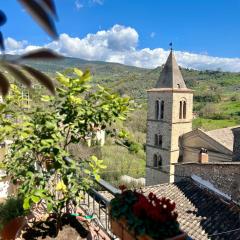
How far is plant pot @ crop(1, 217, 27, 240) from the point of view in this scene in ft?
9.22

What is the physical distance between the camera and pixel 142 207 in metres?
1.99

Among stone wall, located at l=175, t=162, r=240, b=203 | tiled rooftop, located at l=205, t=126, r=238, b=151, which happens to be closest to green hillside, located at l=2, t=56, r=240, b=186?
stone wall, located at l=175, t=162, r=240, b=203

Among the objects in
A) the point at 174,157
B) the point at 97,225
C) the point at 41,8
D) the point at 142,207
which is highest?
the point at 41,8

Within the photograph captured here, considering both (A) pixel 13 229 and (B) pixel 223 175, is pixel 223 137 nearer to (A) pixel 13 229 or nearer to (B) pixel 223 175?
(B) pixel 223 175

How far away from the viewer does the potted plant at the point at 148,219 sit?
1.85 metres

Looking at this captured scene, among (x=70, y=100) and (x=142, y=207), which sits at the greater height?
(x=70, y=100)

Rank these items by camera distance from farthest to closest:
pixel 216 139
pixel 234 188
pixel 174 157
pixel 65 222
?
pixel 174 157, pixel 216 139, pixel 234 188, pixel 65 222

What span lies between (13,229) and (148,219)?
150cm

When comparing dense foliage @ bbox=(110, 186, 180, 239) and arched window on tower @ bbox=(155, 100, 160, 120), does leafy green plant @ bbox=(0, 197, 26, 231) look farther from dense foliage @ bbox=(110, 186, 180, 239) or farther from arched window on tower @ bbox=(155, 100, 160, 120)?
arched window on tower @ bbox=(155, 100, 160, 120)

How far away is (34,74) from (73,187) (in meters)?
2.27

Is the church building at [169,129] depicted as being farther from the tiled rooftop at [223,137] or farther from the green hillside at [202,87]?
the green hillside at [202,87]

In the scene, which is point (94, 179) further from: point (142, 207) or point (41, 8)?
point (41, 8)

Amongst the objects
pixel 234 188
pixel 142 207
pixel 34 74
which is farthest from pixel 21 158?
pixel 234 188

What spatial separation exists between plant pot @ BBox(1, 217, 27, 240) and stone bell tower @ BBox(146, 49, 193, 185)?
2160 cm
